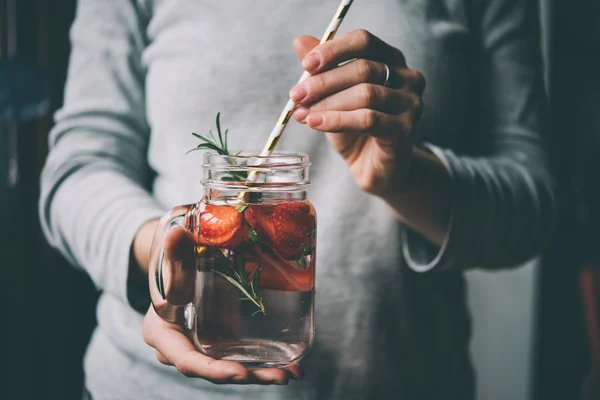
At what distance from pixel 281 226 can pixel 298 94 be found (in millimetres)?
94

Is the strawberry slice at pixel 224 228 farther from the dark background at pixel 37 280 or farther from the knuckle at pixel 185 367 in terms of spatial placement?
the dark background at pixel 37 280

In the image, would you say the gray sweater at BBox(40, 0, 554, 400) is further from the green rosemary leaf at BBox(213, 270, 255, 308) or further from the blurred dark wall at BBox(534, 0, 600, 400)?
the blurred dark wall at BBox(534, 0, 600, 400)

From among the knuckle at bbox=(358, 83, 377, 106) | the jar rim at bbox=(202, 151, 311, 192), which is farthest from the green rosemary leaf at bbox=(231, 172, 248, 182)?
the knuckle at bbox=(358, 83, 377, 106)

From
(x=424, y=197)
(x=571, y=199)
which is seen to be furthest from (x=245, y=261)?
(x=571, y=199)

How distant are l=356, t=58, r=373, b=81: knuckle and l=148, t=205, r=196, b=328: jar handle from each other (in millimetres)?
155

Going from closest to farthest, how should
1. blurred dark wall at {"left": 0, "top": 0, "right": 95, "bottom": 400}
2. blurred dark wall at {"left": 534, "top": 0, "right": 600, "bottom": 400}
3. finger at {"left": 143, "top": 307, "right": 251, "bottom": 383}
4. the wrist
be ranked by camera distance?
finger at {"left": 143, "top": 307, "right": 251, "bottom": 383}, the wrist, blurred dark wall at {"left": 0, "top": 0, "right": 95, "bottom": 400}, blurred dark wall at {"left": 534, "top": 0, "right": 600, "bottom": 400}

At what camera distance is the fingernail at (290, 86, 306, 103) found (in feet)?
1.30

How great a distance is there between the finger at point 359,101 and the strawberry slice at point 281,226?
0.08 meters

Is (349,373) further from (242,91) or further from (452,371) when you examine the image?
(242,91)

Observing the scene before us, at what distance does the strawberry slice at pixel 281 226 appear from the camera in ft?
1.24

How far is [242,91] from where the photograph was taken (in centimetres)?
55

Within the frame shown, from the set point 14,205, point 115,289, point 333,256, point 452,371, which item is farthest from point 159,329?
point 14,205

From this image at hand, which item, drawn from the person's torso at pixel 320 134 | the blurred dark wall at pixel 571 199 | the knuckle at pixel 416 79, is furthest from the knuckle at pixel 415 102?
the blurred dark wall at pixel 571 199

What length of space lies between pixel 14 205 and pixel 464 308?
0.61 metres
